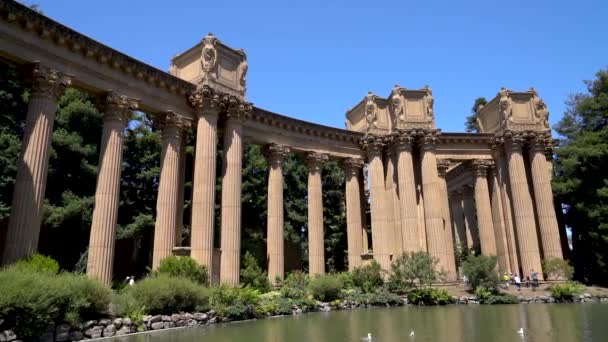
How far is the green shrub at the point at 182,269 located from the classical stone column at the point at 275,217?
27.6ft

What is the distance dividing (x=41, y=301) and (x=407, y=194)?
2702 centimetres

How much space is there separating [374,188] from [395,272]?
8.31 meters

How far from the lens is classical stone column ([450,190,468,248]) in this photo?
162 feet

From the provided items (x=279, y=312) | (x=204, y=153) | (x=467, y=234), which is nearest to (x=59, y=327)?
(x=279, y=312)

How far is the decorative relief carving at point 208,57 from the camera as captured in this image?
2730cm

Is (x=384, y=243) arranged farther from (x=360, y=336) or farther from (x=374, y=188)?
(x=360, y=336)

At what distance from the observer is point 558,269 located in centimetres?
3250

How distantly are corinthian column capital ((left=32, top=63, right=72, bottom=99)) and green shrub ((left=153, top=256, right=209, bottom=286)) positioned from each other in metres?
9.48

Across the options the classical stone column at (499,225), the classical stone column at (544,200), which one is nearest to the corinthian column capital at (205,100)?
the classical stone column at (499,225)

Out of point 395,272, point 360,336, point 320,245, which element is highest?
point 320,245

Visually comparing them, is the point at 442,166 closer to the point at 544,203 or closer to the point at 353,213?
the point at 544,203

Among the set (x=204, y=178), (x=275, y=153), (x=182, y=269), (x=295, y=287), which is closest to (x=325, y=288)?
(x=295, y=287)

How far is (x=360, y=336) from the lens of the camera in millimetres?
13055

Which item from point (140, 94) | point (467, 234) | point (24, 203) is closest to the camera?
point (24, 203)
